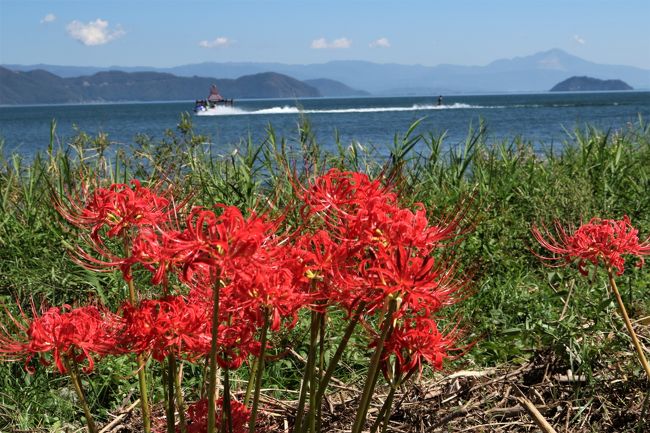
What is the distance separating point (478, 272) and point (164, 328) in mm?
3452

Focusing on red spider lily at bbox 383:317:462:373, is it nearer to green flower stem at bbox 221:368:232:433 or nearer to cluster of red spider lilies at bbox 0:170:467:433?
cluster of red spider lilies at bbox 0:170:467:433

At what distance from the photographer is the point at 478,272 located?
16.7 feet

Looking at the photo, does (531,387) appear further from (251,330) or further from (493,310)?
(251,330)

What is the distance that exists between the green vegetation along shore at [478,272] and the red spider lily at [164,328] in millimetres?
278

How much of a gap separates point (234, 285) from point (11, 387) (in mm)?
2677

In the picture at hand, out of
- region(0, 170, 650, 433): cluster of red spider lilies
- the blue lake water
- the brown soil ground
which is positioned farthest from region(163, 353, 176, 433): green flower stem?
the blue lake water

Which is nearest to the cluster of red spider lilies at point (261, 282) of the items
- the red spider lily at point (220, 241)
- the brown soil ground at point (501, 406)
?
the red spider lily at point (220, 241)

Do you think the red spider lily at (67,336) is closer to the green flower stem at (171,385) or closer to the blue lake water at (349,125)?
the green flower stem at (171,385)

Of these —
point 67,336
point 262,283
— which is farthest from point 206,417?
point 262,283

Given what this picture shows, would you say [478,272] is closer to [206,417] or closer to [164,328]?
[206,417]

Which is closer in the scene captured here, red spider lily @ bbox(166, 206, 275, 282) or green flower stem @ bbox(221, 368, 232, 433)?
red spider lily @ bbox(166, 206, 275, 282)

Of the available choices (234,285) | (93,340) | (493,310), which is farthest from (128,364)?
(234,285)

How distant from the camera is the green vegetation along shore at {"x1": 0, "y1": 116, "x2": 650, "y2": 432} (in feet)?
11.1

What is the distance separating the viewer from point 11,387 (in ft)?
13.2
